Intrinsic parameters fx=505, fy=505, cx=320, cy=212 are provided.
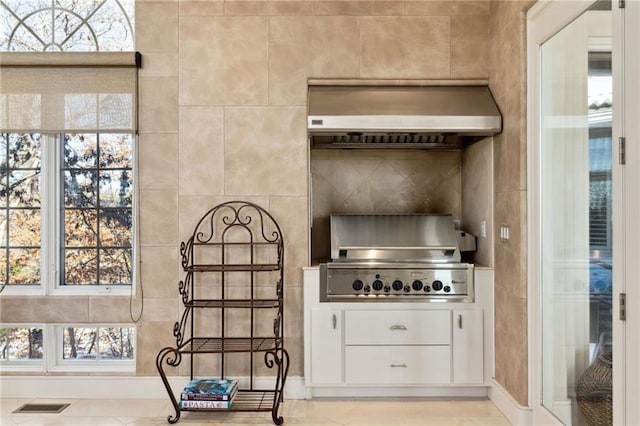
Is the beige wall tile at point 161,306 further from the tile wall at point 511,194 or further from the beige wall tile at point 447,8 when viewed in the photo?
the beige wall tile at point 447,8

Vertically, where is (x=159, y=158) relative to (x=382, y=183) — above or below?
above

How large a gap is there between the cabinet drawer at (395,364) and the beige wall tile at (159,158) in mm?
1612

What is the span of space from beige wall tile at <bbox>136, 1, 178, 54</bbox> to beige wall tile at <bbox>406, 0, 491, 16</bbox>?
5.14ft

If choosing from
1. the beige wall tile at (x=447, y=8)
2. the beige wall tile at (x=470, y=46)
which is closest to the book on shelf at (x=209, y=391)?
the beige wall tile at (x=470, y=46)

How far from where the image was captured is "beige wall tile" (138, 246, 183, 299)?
3.35 metres

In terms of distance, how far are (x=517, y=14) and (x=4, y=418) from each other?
3.79 m

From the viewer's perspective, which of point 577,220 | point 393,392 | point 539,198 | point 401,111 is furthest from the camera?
point 393,392

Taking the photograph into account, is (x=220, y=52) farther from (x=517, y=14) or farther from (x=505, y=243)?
(x=505, y=243)

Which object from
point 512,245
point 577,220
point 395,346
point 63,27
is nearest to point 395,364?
point 395,346

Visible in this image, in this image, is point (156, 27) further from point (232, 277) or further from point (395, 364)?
point (395, 364)

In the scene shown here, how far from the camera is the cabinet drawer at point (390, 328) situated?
125 inches

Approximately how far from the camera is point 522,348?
2777mm

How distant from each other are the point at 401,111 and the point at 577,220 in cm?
126

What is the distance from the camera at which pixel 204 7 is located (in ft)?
10.9
